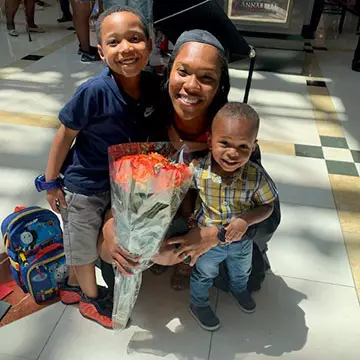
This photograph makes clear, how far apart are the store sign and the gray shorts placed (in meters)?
3.67

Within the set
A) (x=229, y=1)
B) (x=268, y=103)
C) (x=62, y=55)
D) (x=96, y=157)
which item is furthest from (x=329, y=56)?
(x=96, y=157)

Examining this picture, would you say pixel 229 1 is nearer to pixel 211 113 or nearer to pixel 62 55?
pixel 62 55

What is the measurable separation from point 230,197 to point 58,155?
53 centimetres

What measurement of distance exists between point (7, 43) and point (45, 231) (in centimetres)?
A: 429

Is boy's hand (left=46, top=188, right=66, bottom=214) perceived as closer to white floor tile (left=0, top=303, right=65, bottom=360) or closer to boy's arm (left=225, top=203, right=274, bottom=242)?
white floor tile (left=0, top=303, right=65, bottom=360)

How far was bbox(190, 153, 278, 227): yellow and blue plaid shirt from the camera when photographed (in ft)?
4.13

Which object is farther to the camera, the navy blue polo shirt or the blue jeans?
the blue jeans

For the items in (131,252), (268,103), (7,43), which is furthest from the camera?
(7,43)

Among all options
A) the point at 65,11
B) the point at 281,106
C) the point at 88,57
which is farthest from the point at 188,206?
the point at 65,11

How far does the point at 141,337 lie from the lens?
1.42 meters

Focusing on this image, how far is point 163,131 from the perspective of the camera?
1.30 m

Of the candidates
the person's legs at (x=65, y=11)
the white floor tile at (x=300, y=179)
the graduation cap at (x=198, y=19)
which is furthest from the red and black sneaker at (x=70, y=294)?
the person's legs at (x=65, y=11)

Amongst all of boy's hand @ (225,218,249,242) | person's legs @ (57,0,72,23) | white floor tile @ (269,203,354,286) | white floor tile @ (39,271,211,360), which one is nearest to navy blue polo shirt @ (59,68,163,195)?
boy's hand @ (225,218,249,242)

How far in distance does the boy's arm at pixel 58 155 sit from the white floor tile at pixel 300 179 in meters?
1.28
